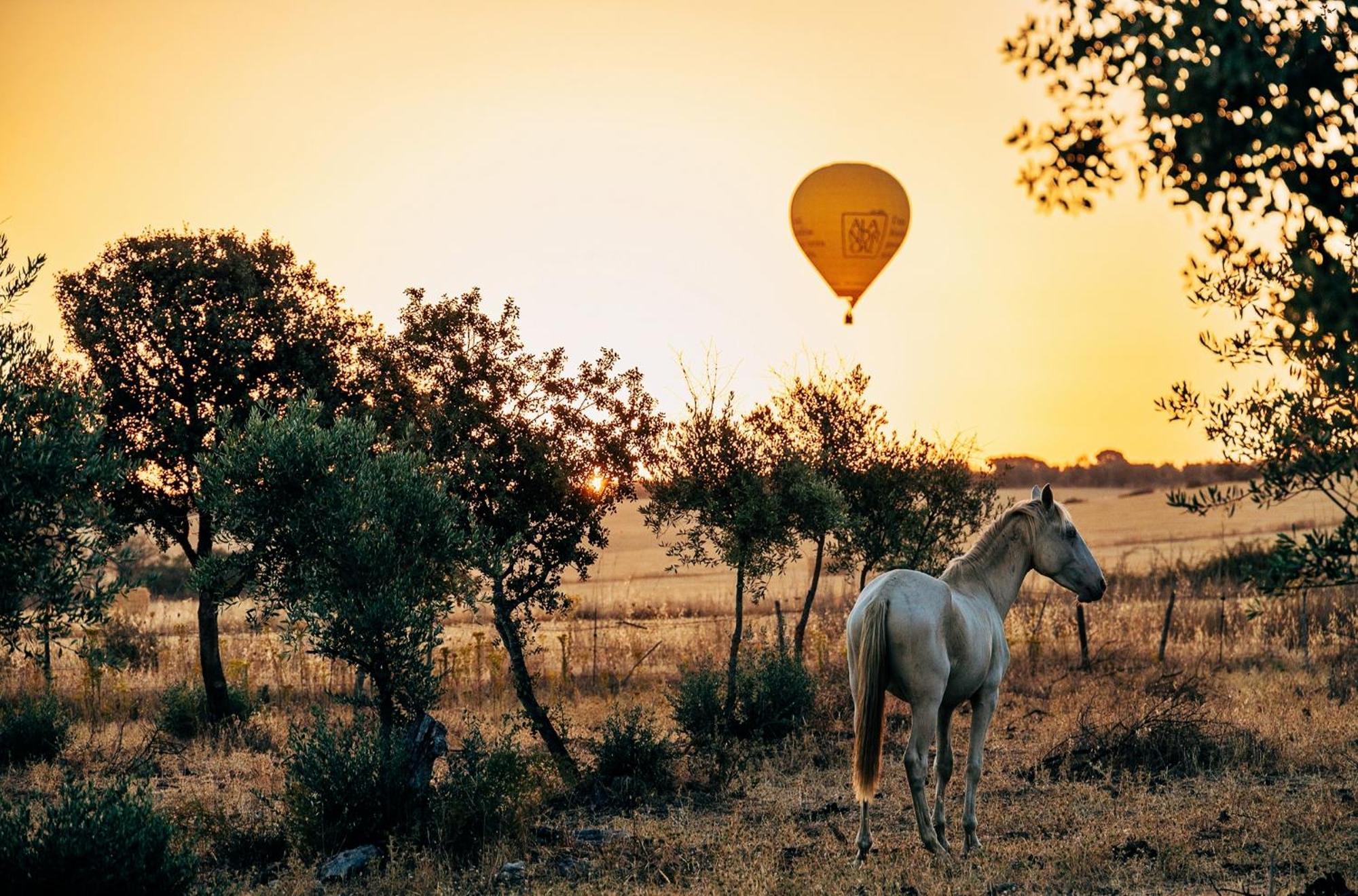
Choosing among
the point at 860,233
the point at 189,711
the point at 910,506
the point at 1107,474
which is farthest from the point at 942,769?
the point at 1107,474

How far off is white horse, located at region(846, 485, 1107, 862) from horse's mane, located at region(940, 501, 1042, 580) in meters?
0.01

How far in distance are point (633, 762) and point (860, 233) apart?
17207 mm

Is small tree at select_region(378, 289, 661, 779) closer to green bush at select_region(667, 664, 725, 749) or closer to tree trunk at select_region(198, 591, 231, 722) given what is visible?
green bush at select_region(667, 664, 725, 749)

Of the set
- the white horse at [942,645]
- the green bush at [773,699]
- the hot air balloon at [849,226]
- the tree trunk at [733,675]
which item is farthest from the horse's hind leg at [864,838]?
the hot air balloon at [849,226]

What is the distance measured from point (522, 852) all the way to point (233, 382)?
1536cm

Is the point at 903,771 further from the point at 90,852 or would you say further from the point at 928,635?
the point at 90,852

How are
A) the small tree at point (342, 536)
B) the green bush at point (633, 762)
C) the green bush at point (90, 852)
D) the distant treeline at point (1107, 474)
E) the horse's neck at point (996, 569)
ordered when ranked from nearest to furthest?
the green bush at point (90, 852)
the horse's neck at point (996, 569)
the small tree at point (342, 536)
the green bush at point (633, 762)
the distant treeline at point (1107, 474)

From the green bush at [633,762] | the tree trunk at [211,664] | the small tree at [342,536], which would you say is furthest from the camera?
the tree trunk at [211,664]

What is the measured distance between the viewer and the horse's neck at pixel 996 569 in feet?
46.2

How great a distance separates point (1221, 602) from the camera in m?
29.6

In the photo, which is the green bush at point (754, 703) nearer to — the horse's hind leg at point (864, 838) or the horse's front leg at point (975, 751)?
the horse's front leg at point (975, 751)

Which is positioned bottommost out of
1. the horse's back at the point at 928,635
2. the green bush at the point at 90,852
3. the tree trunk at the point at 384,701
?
the green bush at the point at 90,852

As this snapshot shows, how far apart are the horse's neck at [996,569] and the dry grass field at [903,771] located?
8.62 ft

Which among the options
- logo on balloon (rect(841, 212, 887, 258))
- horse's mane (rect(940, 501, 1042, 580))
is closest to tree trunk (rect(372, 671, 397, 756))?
horse's mane (rect(940, 501, 1042, 580))
